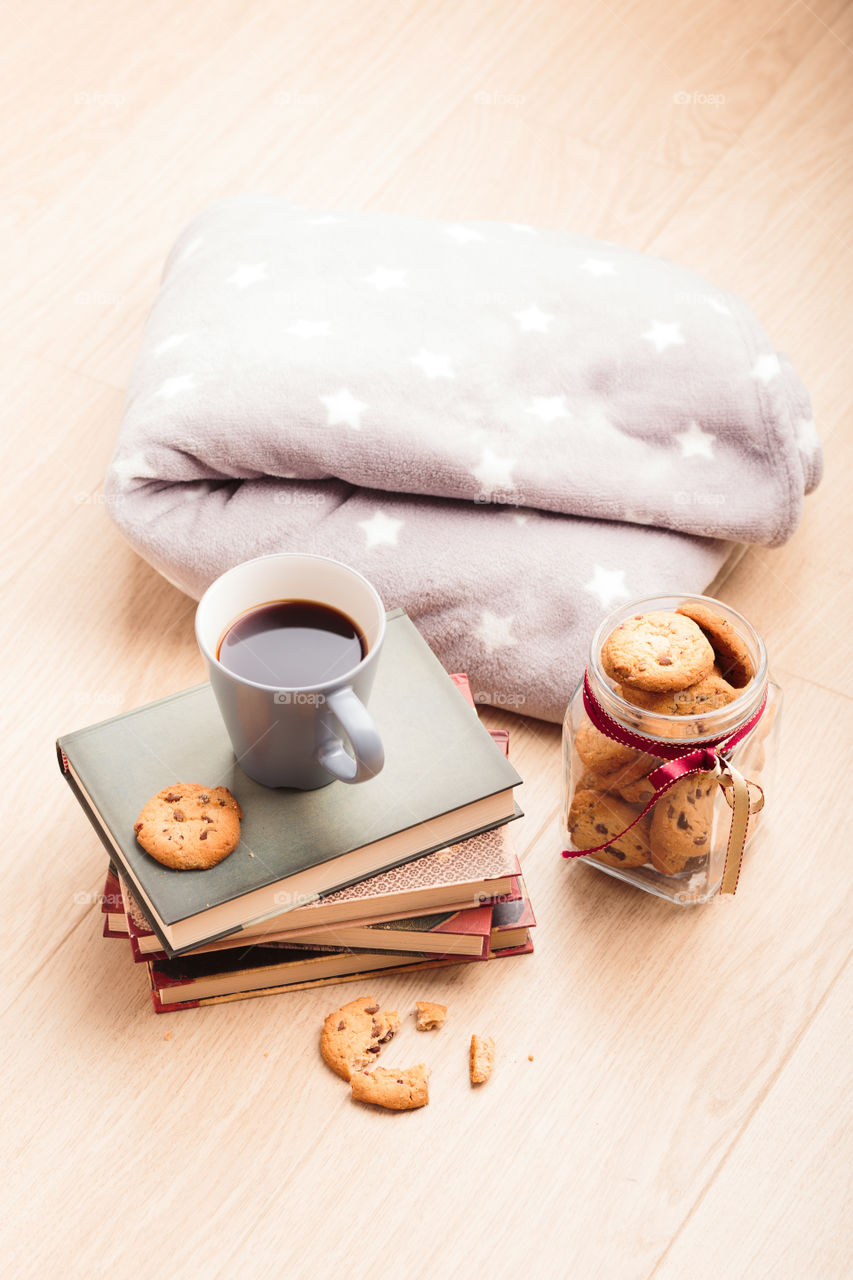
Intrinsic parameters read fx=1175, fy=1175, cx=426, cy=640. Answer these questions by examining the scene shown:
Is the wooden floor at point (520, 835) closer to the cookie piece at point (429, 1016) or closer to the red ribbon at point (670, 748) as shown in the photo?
the cookie piece at point (429, 1016)

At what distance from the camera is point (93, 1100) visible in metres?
0.66

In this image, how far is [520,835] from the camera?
772 mm

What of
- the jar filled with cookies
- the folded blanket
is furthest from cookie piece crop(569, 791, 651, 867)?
the folded blanket

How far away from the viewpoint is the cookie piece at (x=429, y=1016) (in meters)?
0.69

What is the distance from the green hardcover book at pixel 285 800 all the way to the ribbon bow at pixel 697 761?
6 cm

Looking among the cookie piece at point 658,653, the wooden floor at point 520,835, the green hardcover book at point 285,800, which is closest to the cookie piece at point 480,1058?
the wooden floor at point 520,835

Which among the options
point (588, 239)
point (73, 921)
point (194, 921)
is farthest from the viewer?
point (588, 239)

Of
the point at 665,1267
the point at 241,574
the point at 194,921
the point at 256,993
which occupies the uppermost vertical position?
the point at 241,574

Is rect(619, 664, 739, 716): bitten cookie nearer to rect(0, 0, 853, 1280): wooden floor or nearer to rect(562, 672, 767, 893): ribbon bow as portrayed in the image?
rect(562, 672, 767, 893): ribbon bow

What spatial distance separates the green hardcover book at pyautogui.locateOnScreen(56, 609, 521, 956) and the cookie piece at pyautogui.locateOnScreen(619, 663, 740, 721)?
0.08m

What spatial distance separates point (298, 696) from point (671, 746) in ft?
0.69

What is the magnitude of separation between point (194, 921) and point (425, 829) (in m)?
0.13

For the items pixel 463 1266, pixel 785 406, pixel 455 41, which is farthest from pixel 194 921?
pixel 455 41

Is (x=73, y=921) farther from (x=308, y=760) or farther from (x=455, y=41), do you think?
(x=455, y=41)
